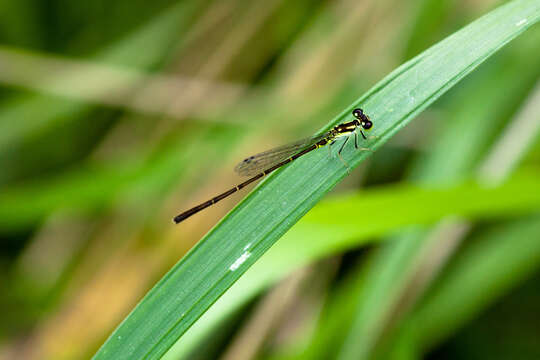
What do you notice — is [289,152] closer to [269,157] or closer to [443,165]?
[269,157]

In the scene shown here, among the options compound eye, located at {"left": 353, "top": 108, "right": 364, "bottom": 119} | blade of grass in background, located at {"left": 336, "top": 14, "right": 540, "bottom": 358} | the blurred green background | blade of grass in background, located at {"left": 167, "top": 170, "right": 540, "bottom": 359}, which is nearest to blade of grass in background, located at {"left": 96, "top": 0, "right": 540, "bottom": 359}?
compound eye, located at {"left": 353, "top": 108, "right": 364, "bottom": 119}

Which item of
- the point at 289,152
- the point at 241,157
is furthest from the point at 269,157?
the point at 241,157

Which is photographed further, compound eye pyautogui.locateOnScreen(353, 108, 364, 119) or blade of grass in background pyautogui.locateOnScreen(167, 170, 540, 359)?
blade of grass in background pyautogui.locateOnScreen(167, 170, 540, 359)

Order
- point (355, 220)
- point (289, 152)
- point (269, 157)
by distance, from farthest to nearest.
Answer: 1. point (269, 157)
2. point (289, 152)
3. point (355, 220)

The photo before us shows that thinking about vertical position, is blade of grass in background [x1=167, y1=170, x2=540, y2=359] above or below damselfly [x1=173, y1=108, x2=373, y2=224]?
below

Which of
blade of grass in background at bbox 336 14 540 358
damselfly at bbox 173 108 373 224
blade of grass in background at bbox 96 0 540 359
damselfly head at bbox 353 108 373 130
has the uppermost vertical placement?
damselfly at bbox 173 108 373 224

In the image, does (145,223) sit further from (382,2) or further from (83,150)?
(382,2)

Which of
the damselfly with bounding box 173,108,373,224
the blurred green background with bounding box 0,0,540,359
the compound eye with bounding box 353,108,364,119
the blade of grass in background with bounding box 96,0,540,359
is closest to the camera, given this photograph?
the blade of grass in background with bounding box 96,0,540,359

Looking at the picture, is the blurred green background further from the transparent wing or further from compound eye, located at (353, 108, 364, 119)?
compound eye, located at (353, 108, 364, 119)
